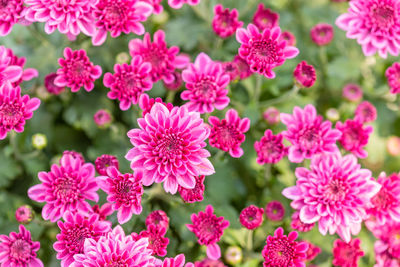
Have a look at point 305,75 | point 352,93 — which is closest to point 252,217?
point 305,75

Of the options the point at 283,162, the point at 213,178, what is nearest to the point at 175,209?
the point at 213,178

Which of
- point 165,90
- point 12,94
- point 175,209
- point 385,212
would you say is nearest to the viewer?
point 12,94

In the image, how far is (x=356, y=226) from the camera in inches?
75.7

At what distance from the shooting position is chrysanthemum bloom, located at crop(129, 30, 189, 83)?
2.04 metres

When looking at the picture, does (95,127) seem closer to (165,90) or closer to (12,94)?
(165,90)

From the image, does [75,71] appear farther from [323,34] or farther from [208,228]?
[323,34]

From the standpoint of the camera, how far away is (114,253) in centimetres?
161

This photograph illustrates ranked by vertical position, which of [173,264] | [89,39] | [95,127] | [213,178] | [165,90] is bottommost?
[173,264]

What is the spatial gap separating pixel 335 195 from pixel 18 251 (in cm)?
149

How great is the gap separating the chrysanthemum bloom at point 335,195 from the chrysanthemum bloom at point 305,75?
408 mm

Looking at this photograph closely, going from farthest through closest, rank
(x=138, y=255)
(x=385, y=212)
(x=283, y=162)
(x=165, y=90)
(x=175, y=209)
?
1. (x=283, y=162)
2. (x=165, y=90)
3. (x=175, y=209)
4. (x=385, y=212)
5. (x=138, y=255)

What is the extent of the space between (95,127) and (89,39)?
560 mm

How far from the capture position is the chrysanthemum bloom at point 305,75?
2.03m

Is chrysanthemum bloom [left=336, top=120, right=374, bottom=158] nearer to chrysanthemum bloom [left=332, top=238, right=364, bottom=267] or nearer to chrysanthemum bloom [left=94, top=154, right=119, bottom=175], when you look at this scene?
chrysanthemum bloom [left=332, top=238, right=364, bottom=267]
